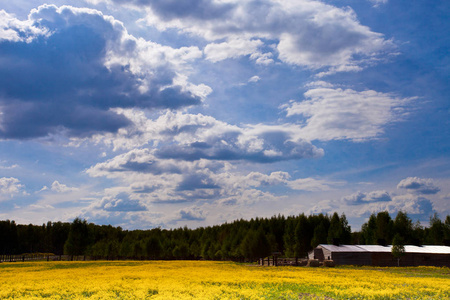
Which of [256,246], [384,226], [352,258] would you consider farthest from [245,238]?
[384,226]

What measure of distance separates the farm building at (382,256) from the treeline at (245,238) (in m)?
7.76

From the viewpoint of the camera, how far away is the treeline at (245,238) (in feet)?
361

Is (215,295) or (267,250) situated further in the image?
(267,250)

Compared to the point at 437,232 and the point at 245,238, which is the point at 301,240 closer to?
the point at 245,238

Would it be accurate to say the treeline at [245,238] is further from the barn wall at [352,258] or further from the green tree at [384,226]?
the barn wall at [352,258]

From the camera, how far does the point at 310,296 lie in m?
30.5

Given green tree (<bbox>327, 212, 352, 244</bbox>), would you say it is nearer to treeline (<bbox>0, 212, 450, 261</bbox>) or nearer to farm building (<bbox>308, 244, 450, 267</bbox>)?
treeline (<bbox>0, 212, 450, 261</bbox>)

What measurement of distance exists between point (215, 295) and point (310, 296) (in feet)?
24.5

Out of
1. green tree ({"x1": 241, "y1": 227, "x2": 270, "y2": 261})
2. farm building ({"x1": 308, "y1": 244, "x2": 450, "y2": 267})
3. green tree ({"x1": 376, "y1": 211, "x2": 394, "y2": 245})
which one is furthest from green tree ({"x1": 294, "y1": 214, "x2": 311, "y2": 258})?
farm building ({"x1": 308, "y1": 244, "x2": 450, "y2": 267})

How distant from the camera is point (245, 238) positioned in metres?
99.6

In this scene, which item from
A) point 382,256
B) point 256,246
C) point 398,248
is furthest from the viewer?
point 256,246

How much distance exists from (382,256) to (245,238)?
32502 mm

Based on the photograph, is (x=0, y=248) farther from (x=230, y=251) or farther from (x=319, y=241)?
(x=319, y=241)

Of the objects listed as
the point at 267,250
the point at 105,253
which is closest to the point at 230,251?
the point at 267,250
